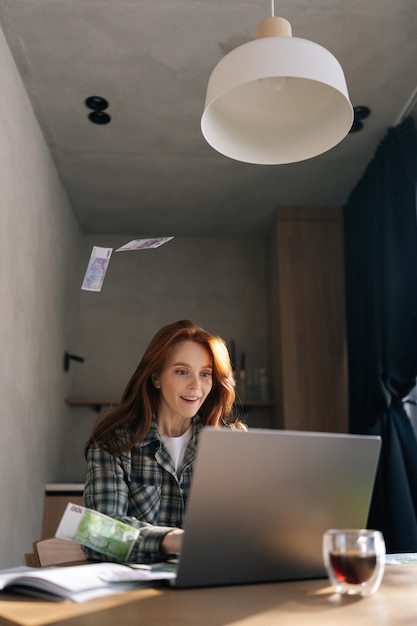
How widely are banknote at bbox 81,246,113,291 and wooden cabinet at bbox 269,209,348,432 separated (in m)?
2.27

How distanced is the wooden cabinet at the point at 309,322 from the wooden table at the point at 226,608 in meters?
3.02

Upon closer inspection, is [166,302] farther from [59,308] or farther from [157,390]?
[157,390]

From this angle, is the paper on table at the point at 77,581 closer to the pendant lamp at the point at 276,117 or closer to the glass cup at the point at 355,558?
the glass cup at the point at 355,558

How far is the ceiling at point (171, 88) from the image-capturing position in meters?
2.56

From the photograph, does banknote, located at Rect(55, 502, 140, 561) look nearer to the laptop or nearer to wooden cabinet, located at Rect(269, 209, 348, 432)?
the laptop

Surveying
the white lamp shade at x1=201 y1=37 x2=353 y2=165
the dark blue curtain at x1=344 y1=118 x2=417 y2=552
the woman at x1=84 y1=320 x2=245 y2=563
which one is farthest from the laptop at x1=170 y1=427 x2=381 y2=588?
the dark blue curtain at x1=344 y1=118 x2=417 y2=552

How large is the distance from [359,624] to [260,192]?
347cm

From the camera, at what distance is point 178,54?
2.78 metres

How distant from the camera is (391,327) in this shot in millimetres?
3246

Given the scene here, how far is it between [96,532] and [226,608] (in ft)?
0.95

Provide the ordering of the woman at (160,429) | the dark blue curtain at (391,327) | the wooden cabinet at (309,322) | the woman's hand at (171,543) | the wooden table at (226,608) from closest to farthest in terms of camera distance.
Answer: the wooden table at (226,608)
the woman's hand at (171,543)
the woman at (160,429)
the dark blue curtain at (391,327)
the wooden cabinet at (309,322)

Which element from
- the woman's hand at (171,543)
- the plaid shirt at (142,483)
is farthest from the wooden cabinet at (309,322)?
the woman's hand at (171,543)

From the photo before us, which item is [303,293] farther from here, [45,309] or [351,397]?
[45,309]

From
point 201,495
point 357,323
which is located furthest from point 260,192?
point 201,495
